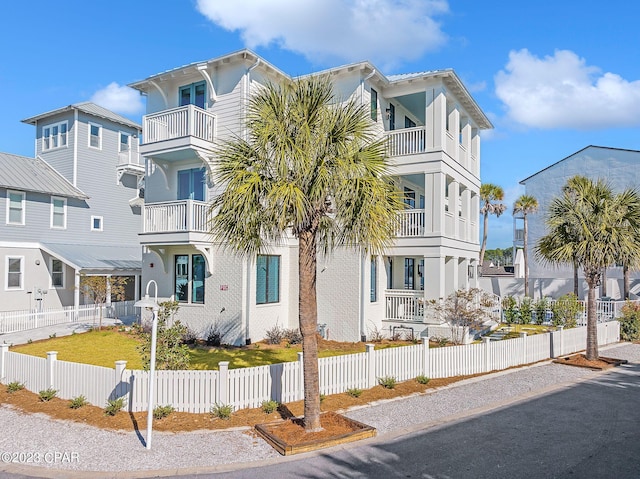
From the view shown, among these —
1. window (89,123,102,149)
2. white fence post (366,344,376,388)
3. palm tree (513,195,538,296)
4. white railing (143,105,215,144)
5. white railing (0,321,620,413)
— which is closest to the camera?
white railing (0,321,620,413)

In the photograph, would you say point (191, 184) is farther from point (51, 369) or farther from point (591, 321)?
point (591, 321)

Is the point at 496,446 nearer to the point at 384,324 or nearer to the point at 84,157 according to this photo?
the point at 384,324

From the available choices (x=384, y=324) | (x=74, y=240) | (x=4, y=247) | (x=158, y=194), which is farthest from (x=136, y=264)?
(x=384, y=324)

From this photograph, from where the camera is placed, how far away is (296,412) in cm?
1018

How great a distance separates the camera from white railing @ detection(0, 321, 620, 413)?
9977 mm

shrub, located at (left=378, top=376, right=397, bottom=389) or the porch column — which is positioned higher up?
the porch column

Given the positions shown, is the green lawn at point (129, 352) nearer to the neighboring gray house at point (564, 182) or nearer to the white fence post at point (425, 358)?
the white fence post at point (425, 358)

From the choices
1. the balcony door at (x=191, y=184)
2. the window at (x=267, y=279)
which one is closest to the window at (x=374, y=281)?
the window at (x=267, y=279)

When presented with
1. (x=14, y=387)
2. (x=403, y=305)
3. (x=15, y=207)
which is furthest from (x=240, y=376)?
(x=15, y=207)

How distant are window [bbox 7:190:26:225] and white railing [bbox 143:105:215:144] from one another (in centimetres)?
1046

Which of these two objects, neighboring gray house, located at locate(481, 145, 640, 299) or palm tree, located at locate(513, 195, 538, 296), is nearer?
neighboring gray house, located at locate(481, 145, 640, 299)

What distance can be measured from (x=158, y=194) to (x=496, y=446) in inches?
620

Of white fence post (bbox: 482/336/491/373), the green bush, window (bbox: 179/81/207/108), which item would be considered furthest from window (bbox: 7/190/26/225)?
the green bush

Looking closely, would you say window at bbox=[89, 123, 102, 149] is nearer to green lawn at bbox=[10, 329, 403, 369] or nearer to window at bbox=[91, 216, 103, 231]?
window at bbox=[91, 216, 103, 231]
